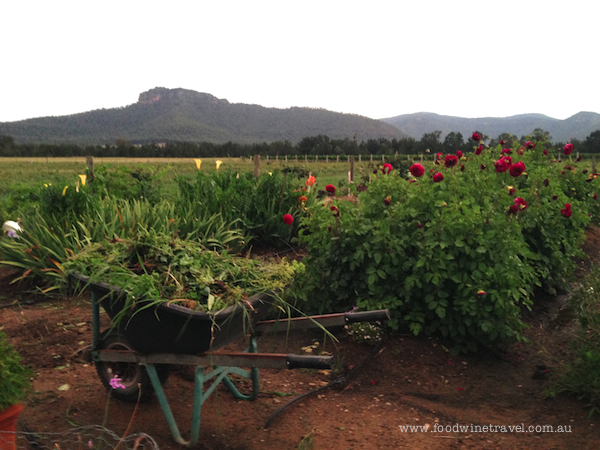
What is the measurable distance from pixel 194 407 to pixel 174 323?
0.42 metres

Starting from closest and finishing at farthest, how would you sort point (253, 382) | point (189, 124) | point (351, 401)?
point (253, 382), point (351, 401), point (189, 124)

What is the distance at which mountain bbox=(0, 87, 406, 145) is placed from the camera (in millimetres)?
98775

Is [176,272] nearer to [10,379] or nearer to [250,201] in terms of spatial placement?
[10,379]

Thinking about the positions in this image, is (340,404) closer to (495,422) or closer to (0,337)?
(495,422)

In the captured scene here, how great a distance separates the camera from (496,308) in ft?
11.1

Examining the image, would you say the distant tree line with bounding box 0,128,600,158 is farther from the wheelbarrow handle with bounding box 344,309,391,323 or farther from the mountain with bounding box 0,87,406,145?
the wheelbarrow handle with bounding box 344,309,391,323

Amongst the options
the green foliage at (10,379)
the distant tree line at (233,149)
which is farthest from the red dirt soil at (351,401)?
the distant tree line at (233,149)

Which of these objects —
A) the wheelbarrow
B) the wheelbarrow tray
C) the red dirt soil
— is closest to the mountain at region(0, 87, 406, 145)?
the red dirt soil

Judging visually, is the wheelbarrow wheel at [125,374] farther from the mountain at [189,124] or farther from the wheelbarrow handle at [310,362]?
the mountain at [189,124]

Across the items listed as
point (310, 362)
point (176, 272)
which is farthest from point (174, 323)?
point (310, 362)

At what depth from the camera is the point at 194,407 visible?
2.30 m

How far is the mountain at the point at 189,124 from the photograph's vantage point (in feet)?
324

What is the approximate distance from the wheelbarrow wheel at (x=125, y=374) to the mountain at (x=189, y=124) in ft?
317

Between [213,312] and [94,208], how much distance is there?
3.55 meters
